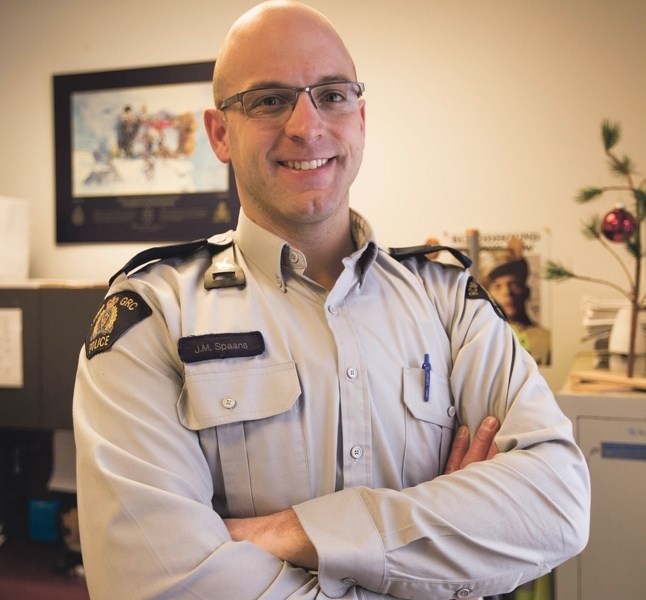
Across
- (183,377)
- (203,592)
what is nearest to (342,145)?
(183,377)

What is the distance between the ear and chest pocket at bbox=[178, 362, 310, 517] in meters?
0.44

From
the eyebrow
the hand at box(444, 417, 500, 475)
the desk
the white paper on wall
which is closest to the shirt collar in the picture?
the eyebrow

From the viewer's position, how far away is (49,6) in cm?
273

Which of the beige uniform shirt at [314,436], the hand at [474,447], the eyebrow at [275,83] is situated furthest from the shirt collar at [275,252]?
the hand at [474,447]

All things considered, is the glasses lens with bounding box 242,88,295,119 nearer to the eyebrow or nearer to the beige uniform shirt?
the eyebrow

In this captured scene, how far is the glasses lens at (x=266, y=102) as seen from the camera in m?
1.16

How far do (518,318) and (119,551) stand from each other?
1.65m

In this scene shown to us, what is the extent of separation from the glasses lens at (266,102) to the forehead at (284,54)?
16mm

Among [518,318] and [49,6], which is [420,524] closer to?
[518,318]

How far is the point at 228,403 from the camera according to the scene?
Answer: 1.06 m

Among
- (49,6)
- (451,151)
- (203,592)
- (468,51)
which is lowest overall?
(203,592)

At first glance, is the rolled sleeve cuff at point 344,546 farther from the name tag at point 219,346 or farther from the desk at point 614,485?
the desk at point 614,485

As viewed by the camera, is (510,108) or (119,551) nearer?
(119,551)

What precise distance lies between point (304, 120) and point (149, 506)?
25.1 inches
